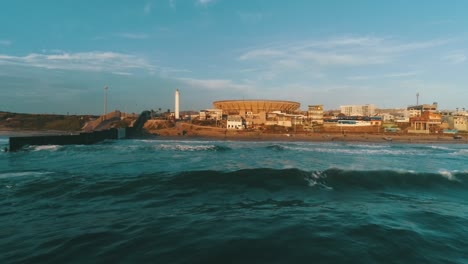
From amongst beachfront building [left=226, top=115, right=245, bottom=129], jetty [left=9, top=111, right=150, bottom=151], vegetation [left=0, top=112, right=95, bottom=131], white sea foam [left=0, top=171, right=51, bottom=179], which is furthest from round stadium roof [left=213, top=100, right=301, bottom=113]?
white sea foam [left=0, top=171, right=51, bottom=179]

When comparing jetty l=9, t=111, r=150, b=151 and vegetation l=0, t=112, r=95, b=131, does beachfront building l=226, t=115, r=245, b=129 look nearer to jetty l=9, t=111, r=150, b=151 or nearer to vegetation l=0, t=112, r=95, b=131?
jetty l=9, t=111, r=150, b=151

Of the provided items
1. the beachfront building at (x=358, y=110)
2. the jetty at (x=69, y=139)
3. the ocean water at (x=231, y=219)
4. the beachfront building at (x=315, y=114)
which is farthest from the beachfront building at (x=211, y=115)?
the ocean water at (x=231, y=219)

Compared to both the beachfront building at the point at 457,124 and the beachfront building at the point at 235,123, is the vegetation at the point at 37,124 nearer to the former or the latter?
the beachfront building at the point at 235,123

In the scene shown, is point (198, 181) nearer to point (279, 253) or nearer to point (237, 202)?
point (237, 202)

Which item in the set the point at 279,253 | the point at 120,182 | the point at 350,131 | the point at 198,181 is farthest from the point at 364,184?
the point at 350,131

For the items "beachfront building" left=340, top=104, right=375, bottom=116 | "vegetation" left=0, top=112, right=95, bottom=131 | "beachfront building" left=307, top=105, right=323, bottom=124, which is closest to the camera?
"beachfront building" left=307, top=105, right=323, bottom=124

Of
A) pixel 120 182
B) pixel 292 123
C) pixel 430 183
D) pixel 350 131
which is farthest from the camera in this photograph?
pixel 292 123
